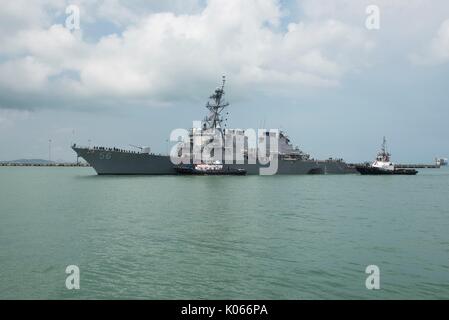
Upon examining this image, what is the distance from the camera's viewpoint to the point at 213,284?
44.7 ft

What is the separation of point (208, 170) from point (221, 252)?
205 feet

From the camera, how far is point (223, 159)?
8562cm

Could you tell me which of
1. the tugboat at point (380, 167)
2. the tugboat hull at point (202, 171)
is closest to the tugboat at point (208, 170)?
the tugboat hull at point (202, 171)

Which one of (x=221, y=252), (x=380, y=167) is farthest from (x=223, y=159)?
(x=221, y=252)

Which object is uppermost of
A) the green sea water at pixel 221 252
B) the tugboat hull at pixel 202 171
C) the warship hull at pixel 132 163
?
the warship hull at pixel 132 163

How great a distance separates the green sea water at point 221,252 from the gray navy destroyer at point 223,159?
144 feet

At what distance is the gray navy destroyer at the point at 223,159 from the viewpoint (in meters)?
75.6

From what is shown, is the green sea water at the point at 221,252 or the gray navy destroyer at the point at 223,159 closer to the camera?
the green sea water at the point at 221,252

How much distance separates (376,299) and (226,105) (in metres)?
77.3

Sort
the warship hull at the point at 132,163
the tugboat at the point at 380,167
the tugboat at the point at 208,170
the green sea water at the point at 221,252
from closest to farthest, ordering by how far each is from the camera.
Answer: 1. the green sea water at the point at 221,252
2. the warship hull at the point at 132,163
3. the tugboat at the point at 208,170
4. the tugboat at the point at 380,167

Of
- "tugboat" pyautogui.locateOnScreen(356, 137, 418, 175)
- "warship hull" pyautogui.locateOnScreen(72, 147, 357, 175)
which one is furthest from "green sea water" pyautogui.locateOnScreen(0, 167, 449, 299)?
"tugboat" pyautogui.locateOnScreen(356, 137, 418, 175)

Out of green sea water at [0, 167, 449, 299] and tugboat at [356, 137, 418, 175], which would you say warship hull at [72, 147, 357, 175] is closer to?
tugboat at [356, 137, 418, 175]

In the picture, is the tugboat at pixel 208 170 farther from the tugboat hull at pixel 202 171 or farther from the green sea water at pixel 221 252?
the green sea water at pixel 221 252
